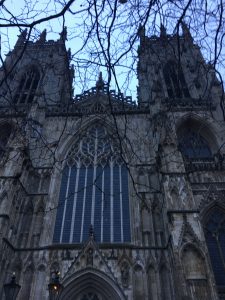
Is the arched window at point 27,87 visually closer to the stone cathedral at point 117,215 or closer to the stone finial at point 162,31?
the stone cathedral at point 117,215

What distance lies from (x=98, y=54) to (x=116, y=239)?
1047cm

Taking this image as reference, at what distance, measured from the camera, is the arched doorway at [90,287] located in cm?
1145

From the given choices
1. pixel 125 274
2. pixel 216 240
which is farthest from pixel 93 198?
pixel 216 240

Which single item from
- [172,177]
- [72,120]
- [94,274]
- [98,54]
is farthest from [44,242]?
[98,54]

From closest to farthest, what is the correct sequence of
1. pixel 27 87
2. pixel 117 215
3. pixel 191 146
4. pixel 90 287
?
pixel 90 287 → pixel 117 215 → pixel 191 146 → pixel 27 87

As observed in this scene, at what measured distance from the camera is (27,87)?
25.0m

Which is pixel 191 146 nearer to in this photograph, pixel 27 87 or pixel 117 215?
pixel 117 215

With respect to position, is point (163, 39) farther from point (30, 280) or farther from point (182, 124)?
point (182, 124)

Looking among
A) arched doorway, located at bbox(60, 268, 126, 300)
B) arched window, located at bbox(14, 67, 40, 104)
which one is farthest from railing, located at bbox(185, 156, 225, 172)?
arched window, located at bbox(14, 67, 40, 104)

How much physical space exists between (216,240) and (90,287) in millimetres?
5779

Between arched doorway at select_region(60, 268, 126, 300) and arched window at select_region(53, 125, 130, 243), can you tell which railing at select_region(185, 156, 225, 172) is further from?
arched doorway at select_region(60, 268, 126, 300)

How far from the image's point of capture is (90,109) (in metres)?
19.6

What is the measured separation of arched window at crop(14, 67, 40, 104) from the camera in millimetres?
23180

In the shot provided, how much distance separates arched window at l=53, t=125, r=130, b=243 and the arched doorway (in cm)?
188
